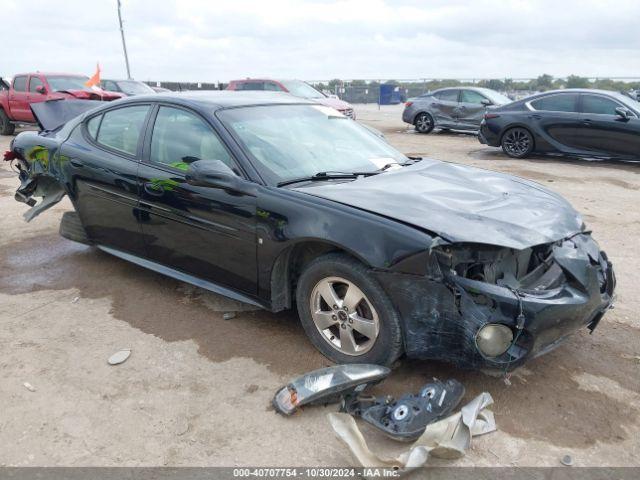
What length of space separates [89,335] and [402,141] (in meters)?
12.0

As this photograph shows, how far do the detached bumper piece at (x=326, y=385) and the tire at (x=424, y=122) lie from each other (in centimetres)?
1446

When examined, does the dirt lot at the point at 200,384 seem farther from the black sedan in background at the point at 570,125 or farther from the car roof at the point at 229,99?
the black sedan in background at the point at 570,125

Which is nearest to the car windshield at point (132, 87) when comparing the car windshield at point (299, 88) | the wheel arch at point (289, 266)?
the car windshield at point (299, 88)

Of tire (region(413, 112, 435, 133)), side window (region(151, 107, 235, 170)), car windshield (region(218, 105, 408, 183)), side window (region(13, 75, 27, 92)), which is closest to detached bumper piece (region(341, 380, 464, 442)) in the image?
car windshield (region(218, 105, 408, 183))

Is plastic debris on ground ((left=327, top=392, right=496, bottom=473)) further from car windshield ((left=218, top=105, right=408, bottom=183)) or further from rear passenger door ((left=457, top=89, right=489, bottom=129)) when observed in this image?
rear passenger door ((left=457, top=89, right=489, bottom=129))

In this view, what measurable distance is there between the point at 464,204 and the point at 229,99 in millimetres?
1963

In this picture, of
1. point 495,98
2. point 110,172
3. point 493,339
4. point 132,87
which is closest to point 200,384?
point 493,339

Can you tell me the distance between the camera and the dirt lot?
255cm

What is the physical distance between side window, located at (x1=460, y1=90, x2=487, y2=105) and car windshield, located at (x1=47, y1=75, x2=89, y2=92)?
33.8ft

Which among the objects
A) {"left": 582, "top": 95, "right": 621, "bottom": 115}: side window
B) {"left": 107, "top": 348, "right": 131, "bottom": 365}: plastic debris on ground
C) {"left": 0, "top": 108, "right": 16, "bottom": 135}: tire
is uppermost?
{"left": 582, "top": 95, "right": 621, "bottom": 115}: side window

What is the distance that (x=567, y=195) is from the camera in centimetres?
771

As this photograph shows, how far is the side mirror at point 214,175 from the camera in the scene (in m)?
3.32

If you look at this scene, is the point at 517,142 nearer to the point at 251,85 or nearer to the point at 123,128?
the point at 251,85

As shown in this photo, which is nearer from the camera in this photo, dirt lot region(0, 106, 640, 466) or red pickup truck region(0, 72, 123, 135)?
dirt lot region(0, 106, 640, 466)
